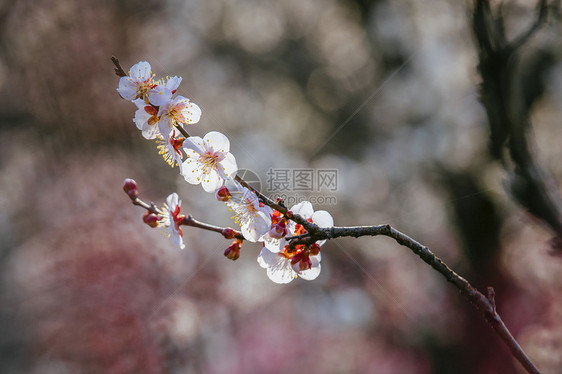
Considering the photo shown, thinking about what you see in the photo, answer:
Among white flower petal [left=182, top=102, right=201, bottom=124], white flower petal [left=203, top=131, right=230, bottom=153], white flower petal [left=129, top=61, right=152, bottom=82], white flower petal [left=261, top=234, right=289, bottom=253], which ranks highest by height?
white flower petal [left=129, top=61, right=152, bottom=82]

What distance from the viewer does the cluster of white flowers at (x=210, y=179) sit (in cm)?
73

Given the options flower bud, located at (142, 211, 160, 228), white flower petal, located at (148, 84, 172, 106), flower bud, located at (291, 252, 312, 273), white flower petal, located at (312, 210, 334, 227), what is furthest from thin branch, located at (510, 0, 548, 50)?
flower bud, located at (142, 211, 160, 228)

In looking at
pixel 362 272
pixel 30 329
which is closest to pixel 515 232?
pixel 362 272

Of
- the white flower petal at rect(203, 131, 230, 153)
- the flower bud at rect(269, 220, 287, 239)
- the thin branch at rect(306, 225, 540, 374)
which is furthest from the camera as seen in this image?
the white flower petal at rect(203, 131, 230, 153)

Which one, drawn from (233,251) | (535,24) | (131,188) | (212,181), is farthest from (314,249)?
(535,24)

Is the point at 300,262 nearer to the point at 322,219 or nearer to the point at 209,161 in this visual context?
the point at 322,219

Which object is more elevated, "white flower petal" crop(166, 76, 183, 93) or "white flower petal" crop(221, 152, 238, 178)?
"white flower petal" crop(166, 76, 183, 93)

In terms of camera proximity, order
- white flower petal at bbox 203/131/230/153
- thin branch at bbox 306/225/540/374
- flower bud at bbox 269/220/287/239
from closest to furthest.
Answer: thin branch at bbox 306/225/540/374, flower bud at bbox 269/220/287/239, white flower petal at bbox 203/131/230/153

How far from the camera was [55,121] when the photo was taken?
119 inches

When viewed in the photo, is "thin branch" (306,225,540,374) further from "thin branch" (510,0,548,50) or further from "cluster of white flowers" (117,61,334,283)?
"thin branch" (510,0,548,50)

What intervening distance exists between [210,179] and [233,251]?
18 cm

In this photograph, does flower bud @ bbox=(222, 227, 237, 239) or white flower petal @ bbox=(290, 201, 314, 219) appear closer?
flower bud @ bbox=(222, 227, 237, 239)

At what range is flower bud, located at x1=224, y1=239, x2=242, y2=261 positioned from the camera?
2.45 feet

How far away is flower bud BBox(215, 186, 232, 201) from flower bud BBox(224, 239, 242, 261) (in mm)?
90
